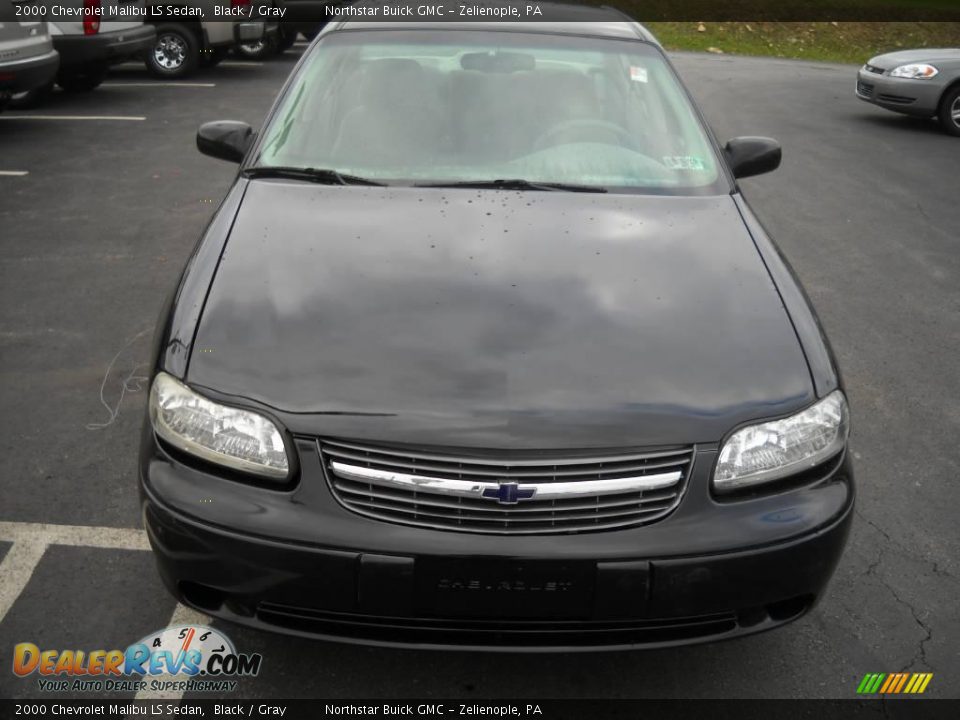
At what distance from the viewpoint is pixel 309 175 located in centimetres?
356

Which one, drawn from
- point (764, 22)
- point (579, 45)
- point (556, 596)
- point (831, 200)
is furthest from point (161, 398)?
point (764, 22)

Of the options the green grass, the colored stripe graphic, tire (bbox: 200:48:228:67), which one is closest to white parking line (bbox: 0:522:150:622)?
the colored stripe graphic

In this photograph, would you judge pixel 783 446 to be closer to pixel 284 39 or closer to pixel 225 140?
pixel 225 140

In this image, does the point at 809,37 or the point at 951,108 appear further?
the point at 809,37

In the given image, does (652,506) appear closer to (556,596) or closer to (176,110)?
(556,596)

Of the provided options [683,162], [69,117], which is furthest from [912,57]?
[683,162]

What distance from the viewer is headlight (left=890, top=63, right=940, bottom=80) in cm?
1166

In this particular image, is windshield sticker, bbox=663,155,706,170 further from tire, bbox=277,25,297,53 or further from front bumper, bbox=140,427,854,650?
tire, bbox=277,25,297,53

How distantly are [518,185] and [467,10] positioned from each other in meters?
1.33

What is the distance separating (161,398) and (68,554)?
103 cm

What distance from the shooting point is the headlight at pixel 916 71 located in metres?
11.7

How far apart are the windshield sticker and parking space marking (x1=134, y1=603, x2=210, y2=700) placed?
2227 millimetres

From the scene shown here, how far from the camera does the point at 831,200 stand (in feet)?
27.1

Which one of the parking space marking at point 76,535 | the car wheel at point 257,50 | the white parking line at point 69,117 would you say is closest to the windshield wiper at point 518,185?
the parking space marking at point 76,535
